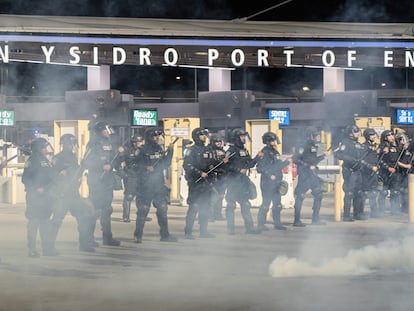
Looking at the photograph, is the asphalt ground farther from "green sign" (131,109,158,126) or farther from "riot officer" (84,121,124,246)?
"green sign" (131,109,158,126)

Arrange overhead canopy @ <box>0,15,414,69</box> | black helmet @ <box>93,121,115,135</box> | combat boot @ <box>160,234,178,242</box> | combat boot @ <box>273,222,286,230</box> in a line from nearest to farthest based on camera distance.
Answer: overhead canopy @ <box>0,15,414,69</box> → black helmet @ <box>93,121,115,135</box> → combat boot @ <box>160,234,178,242</box> → combat boot @ <box>273,222,286,230</box>

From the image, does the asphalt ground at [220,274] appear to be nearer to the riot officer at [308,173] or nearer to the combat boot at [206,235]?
the combat boot at [206,235]

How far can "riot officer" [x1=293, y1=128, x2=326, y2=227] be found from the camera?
46.5 ft

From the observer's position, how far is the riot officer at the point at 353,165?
14961mm

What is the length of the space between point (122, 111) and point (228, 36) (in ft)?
44.5

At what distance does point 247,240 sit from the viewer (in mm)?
A: 11992

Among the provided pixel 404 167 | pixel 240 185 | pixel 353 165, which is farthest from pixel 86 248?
pixel 404 167

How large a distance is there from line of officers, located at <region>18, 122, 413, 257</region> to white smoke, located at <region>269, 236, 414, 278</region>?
2.40 metres

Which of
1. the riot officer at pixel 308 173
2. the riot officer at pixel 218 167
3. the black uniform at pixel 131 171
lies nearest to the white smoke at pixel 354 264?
the black uniform at pixel 131 171

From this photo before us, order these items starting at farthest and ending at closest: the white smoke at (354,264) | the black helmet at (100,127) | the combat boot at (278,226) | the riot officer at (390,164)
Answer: the riot officer at (390,164)
the combat boot at (278,226)
the black helmet at (100,127)
the white smoke at (354,264)

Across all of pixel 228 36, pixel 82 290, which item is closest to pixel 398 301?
pixel 82 290

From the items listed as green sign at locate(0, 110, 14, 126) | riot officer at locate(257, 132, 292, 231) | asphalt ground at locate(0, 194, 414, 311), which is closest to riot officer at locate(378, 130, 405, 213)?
riot officer at locate(257, 132, 292, 231)

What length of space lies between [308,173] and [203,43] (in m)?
2.63

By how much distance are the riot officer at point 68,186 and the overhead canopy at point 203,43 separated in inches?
39.2
